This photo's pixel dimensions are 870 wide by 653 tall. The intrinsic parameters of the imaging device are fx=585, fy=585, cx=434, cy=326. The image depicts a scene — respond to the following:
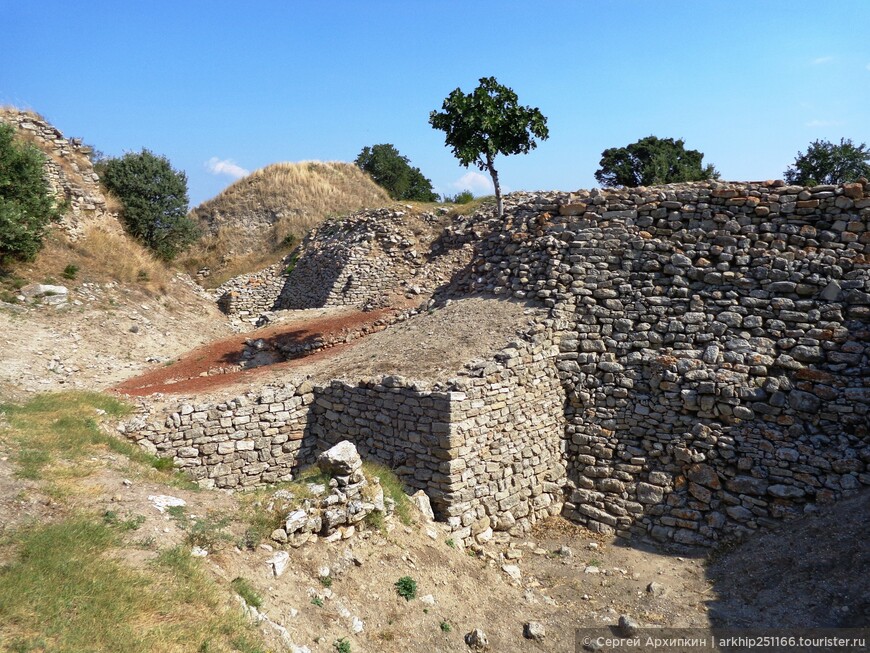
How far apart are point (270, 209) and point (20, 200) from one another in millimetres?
18230

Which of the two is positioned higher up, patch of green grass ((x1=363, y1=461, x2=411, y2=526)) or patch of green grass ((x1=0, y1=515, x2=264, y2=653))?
patch of green grass ((x1=0, y1=515, x2=264, y2=653))

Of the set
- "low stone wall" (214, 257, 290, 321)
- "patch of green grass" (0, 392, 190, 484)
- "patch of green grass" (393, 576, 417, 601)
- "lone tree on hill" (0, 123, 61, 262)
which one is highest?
"lone tree on hill" (0, 123, 61, 262)

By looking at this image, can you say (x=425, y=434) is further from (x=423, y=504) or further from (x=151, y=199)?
(x=151, y=199)

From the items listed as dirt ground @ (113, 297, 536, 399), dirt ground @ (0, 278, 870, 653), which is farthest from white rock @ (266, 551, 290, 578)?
dirt ground @ (113, 297, 536, 399)

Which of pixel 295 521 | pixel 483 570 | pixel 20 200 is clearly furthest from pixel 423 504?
pixel 20 200

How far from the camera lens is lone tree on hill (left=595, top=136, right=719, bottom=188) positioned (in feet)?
107

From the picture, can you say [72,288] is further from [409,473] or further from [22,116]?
[409,473]

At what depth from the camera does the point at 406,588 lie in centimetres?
782

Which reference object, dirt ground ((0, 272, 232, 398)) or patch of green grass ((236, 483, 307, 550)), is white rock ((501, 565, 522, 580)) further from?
dirt ground ((0, 272, 232, 398))

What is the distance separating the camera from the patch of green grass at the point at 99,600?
4980 mm

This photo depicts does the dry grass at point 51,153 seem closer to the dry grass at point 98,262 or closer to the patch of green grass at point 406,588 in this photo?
the dry grass at point 98,262

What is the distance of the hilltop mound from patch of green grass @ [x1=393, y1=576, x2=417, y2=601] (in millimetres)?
27455

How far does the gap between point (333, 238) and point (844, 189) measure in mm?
21848

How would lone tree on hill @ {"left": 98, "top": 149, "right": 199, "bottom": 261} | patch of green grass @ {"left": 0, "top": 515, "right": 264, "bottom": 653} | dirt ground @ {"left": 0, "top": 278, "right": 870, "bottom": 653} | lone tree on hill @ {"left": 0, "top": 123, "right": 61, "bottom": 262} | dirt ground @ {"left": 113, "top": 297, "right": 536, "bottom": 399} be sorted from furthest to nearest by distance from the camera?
lone tree on hill @ {"left": 98, "top": 149, "right": 199, "bottom": 261}
lone tree on hill @ {"left": 0, "top": 123, "right": 61, "bottom": 262}
dirt ground @ {"left": 113, "top": 297, "right": 536, "bottom": 399}
dirt ground @ {"left": 0, "top": 278, "right": 870, "bottom": 653}
patch of green grass @ {"left": 0, "top": 515, "right": 264, "bottom": 653}
